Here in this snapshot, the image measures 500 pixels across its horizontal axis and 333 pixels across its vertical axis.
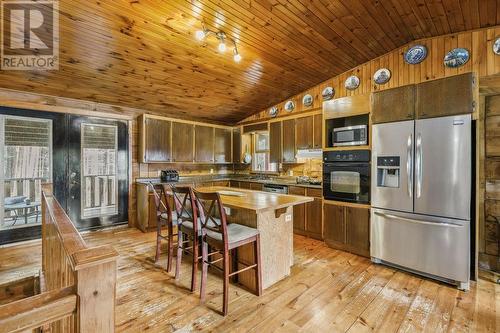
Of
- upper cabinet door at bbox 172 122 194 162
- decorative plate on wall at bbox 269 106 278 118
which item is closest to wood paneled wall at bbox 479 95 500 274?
decorative plate on wall at bbox 269 106 278 118

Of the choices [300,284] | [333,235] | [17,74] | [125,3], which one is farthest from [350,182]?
[17,74]

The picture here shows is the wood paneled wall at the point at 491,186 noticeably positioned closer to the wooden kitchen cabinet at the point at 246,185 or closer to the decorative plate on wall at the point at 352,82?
the decorative plate on wall at the point at 352,82

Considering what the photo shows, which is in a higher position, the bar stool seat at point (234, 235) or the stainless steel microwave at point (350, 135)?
the stainless steel microwave at point (350, 135)

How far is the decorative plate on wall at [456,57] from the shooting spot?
10.0ft

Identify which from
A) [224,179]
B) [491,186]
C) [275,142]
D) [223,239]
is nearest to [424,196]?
[491,186]

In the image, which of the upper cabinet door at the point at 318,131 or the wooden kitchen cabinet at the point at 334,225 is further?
the upper cabinet door at the point at 318,131

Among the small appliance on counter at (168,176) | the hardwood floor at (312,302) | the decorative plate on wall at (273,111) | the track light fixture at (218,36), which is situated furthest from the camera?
the decorative plate on wall at (273,111)

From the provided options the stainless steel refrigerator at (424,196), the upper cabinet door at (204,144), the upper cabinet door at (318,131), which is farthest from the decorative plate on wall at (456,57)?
the upper cabinet door at (204,144)

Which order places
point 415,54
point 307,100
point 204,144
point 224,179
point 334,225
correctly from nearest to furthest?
point 415,54 < point 334,225 < point 307,100 < point 204,144 < point 224,179

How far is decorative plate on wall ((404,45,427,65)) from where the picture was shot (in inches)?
133

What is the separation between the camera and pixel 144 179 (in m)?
4.92

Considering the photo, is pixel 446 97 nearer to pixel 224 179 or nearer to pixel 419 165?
pixel 419 165

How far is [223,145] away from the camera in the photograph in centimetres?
594

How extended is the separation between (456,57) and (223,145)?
4.45 m
